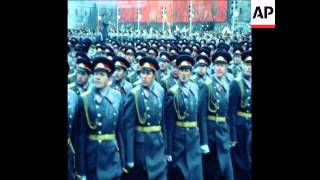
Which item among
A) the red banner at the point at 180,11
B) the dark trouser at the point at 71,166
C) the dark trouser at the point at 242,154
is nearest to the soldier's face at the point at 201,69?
the red banner at the point at 180,11

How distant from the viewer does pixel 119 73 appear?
3.67m

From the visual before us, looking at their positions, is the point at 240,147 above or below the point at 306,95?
below

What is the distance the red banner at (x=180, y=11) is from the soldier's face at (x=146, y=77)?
38cm

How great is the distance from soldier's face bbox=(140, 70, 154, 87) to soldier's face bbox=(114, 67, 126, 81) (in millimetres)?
124

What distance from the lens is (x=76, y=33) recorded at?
3619mm

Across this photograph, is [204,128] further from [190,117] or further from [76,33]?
[76,33]

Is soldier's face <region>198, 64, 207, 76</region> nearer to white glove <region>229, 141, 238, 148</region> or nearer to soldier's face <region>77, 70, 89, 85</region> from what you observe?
white glove <region>229, 141, 238, 148</region>

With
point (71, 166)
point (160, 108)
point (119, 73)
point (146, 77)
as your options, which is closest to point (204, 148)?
point (160, 108)

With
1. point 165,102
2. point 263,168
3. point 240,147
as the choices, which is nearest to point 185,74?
point 165,102

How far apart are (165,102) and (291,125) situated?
109 centimetres

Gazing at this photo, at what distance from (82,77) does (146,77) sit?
42cm

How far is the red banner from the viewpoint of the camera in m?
3.84

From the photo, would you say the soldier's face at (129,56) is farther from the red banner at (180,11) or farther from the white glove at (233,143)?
the white glove at (233,143)

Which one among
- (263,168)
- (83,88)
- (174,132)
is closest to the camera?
(83,88)
